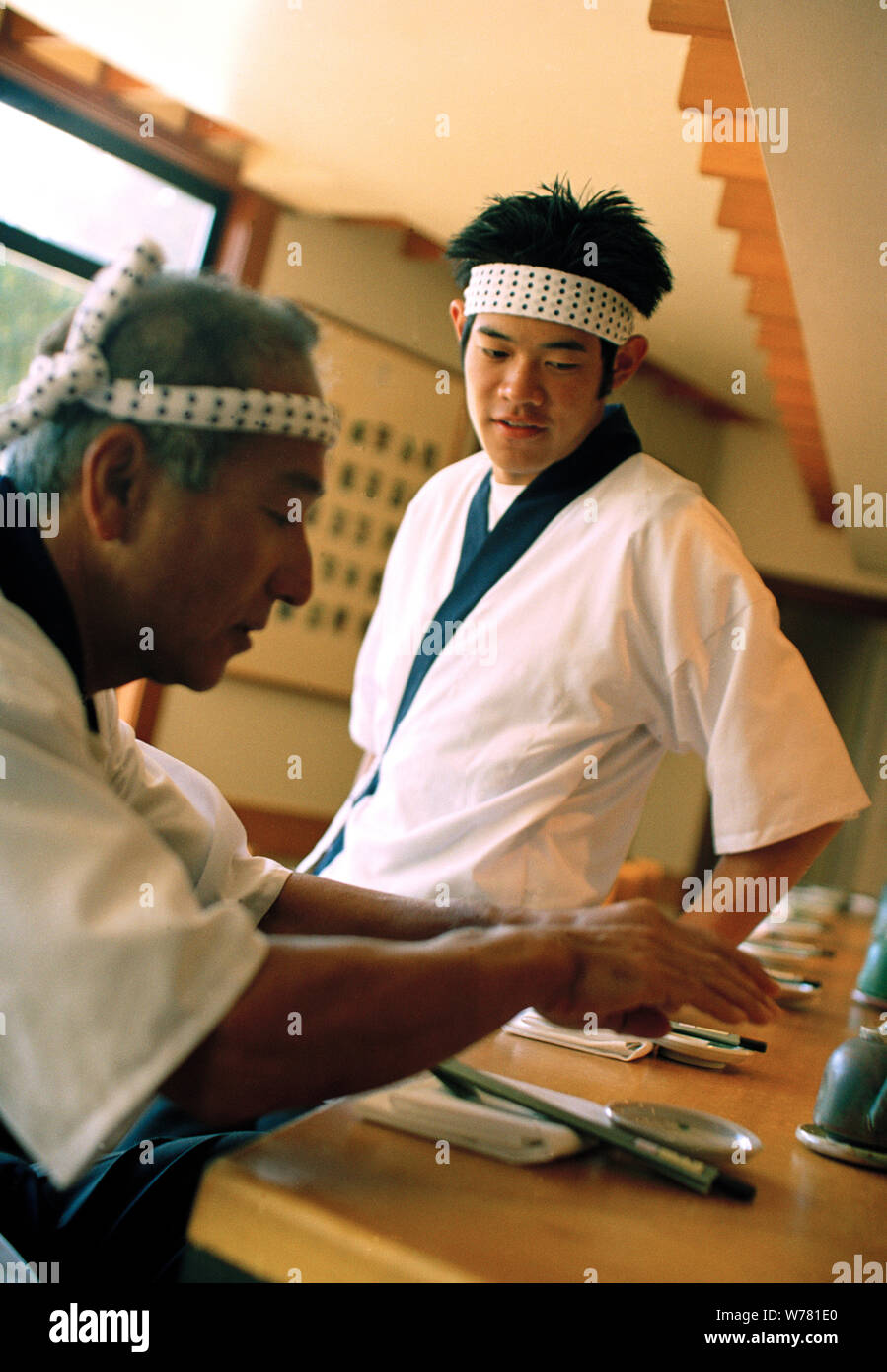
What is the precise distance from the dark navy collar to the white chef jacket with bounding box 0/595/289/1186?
0.06m

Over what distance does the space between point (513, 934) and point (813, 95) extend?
1184mm

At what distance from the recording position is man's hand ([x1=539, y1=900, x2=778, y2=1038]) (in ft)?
2.45

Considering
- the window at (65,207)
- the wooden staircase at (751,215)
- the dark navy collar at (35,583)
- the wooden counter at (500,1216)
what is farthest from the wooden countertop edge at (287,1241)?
the window at (65,207)

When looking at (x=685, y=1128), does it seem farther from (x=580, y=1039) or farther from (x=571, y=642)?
(x=571, y=642)

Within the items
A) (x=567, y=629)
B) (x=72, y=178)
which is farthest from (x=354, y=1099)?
(x=72, y=178)

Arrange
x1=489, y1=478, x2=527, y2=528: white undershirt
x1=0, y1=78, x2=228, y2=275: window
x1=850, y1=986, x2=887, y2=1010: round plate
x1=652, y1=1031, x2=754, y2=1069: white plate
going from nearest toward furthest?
x1=652, y1=1031, x2=754, y2=1069: white plate
x1=489, y1=478, x2=527, y2=528: white undershirt
x1=850, y1=986, x2=887, y2=1010: round plate
x1=0, y1=78, x2=228, y2=275: window

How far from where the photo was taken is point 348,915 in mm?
1011

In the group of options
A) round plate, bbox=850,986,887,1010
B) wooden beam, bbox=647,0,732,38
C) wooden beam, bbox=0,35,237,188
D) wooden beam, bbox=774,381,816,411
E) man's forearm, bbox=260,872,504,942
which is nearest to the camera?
man's forearm, bbox=260,872,504,942

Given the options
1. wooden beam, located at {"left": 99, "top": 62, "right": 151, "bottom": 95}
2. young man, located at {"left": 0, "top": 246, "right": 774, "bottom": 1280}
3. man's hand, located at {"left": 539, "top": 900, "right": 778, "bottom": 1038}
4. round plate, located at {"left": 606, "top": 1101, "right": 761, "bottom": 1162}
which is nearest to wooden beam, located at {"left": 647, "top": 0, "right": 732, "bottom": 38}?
young man, located at {"left": 0, "top": 246, "right": 774, "bottom": 1280}

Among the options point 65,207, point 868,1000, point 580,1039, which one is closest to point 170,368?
point 580,1039

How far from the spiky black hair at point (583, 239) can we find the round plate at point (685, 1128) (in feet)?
2.29

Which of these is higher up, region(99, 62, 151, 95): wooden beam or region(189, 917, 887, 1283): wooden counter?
region(99, 62, 151, 95): wooden beam

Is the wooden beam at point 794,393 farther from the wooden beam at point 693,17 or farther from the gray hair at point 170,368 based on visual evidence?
the gray hair at point 170,368

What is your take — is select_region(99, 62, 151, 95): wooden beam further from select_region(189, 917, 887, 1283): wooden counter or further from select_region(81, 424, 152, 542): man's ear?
select_region(189, 917, 887, 1283): wooden counter
